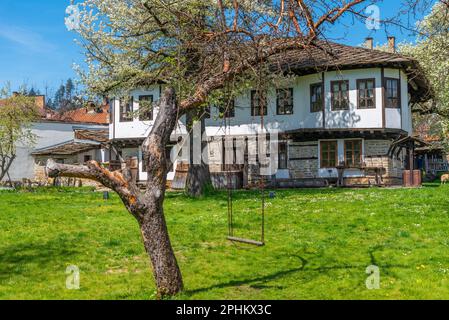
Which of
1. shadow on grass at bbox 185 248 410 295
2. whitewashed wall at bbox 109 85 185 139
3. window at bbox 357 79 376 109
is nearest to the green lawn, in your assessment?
shadow on grass at bbox 185 248 410 295

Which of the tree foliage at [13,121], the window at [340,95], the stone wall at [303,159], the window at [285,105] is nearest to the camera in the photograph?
the window at [340,95]

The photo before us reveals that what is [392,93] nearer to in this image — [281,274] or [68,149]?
[281,274]

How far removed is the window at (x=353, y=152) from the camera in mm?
28578

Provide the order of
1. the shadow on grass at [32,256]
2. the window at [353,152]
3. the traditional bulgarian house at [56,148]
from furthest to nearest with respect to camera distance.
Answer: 1. the traditional bulgarian house at [56,148]
2. the window at [353,152]
3. the shadow on grass at [32,256]

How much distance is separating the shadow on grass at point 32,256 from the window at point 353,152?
20.0 m

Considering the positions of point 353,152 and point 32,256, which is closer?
point 32,256

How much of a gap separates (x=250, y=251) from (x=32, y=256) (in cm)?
468

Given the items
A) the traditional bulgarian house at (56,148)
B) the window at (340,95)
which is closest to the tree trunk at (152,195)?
the window at (340,95)

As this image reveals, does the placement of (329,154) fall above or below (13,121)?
below

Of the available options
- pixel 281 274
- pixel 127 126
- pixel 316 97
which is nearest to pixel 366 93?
pixel 316 97

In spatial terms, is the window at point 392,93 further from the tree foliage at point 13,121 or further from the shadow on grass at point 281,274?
the tree foliage at point 13,121

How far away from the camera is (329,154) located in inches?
1152

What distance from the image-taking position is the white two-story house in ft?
90.9

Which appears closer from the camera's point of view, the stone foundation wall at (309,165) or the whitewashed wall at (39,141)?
the stone foundation wall at (309,165)
